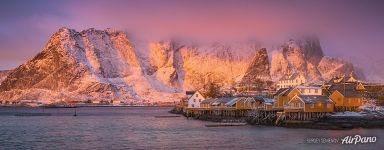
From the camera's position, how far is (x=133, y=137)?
52562 millimetres

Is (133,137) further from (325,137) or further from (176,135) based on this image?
(325,137)

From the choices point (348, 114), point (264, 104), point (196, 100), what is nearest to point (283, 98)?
point (264, 104)

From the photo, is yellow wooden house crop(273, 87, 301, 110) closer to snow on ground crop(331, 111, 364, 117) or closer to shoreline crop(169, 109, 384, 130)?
shoreline crop(169, 109, 384, 130)

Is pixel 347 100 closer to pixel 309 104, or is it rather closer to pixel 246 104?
pixel 309 104

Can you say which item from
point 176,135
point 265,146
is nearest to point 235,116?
point 176,135

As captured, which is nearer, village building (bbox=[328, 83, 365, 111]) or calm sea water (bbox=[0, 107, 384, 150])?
calm sea water (bbox=[0, 107, 384, 150])

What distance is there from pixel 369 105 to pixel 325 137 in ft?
95.3

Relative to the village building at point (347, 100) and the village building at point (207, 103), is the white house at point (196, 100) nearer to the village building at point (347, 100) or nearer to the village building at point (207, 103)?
the village building at point (207, 103)

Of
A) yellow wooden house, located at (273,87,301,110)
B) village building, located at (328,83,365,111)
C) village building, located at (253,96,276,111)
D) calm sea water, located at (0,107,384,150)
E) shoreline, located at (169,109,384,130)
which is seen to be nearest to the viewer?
calm sea water, located at (0,107,384,150)

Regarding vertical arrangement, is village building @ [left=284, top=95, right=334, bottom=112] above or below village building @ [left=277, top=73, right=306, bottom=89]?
below

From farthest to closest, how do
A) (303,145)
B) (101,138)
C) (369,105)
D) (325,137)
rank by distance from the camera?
Answer: (369,105) → (101,138) → (325,137) → (303,145)

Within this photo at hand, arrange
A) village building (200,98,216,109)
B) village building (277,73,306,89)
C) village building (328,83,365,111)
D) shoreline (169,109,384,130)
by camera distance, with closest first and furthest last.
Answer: shoreline (169,109,384,130), village building (328,83,365,111), village building (200,98,216,109), village building (277,73,306,89)

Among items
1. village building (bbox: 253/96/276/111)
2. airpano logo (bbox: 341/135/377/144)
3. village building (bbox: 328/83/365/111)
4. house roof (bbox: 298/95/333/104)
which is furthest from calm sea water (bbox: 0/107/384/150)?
village building (bbox: 328/83/365/111)

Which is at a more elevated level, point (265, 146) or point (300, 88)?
point (300, 88)
